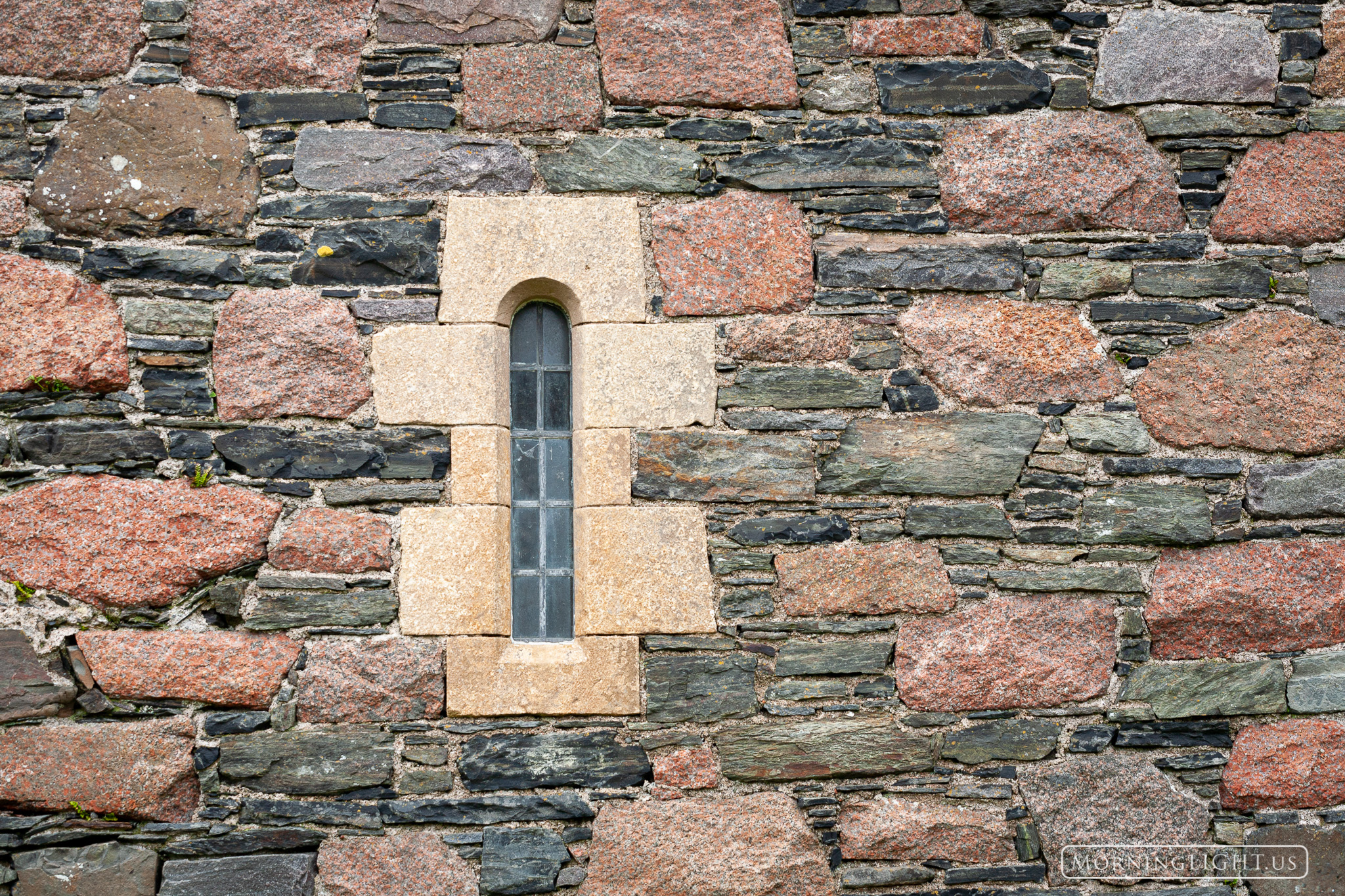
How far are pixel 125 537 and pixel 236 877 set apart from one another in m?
1.06

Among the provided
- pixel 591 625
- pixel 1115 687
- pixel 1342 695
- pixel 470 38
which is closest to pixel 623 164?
pixel 470 38

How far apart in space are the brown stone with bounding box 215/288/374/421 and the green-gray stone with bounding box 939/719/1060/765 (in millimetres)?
2124

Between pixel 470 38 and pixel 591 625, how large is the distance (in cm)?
192

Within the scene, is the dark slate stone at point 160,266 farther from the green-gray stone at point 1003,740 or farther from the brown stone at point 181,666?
the green-gray stone at point 1003,740

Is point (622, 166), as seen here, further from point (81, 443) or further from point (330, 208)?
point (81, 443)

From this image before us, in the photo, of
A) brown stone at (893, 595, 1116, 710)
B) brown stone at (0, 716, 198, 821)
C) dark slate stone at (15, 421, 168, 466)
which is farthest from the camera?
brown stone at (893, 595, 1116, 710)

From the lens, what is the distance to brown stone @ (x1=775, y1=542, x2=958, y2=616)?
327cm

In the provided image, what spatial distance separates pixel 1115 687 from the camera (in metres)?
3.32

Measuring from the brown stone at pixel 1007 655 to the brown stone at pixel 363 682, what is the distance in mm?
1492

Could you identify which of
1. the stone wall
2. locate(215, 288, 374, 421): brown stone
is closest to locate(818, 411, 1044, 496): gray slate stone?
the stone wall

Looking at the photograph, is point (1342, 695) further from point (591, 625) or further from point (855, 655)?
point (591, 625)

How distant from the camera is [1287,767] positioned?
10.9 ft

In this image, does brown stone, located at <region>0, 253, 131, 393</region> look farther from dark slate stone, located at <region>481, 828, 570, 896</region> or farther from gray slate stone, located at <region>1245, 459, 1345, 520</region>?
gray slate stone, located at <region>1245, 459, 1345, 520</region>

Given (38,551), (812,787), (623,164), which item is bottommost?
(812,787)
